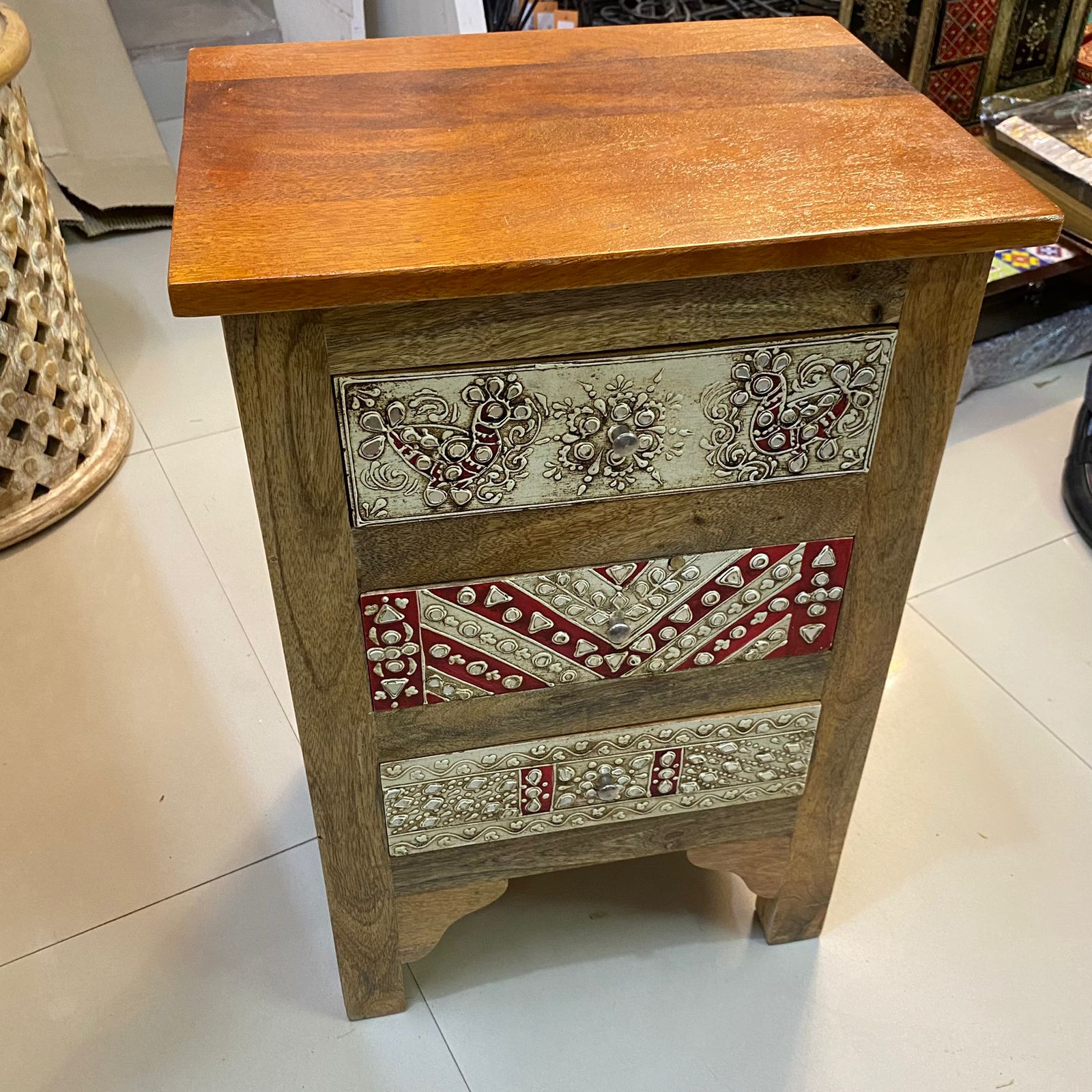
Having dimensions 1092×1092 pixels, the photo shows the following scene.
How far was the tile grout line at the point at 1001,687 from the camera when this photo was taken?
1.26 metres

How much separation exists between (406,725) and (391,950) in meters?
0.27

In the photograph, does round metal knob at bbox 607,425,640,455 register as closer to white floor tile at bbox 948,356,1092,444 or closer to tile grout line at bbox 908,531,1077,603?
tile grout line at bbox 908,531,1077,603

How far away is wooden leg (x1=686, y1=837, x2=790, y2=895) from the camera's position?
0.96m

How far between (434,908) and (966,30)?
1.57 m

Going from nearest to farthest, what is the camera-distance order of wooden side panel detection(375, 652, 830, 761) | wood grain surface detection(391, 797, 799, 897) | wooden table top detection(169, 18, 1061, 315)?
1. wooden table top detection(169, 18, 1061, 315)
2. wooden side panel detection(375, 652, 830, 761)
3. wood grain surface detection(391, 797, 799, 897)

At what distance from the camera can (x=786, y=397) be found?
2.20 ft

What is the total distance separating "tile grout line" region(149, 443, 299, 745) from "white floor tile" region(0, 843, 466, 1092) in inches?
8.0

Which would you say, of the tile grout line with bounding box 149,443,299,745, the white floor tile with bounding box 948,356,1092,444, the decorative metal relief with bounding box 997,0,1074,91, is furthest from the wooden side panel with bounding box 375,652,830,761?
the decorative metal relief with bounding box 997,0,1074,91

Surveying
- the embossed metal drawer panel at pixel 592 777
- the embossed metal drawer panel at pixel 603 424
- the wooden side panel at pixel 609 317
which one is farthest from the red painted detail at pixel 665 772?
the wooden side panel at pixel 609 317

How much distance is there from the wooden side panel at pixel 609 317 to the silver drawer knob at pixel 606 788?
14.4 inches

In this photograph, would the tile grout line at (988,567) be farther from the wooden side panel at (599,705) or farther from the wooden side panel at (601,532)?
the wooden side panel at (601,532)

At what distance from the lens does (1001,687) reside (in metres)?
1.33

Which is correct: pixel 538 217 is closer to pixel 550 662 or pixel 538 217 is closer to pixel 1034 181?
pixel 550 662

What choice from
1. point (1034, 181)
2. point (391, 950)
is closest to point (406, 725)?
point (391, 950)
